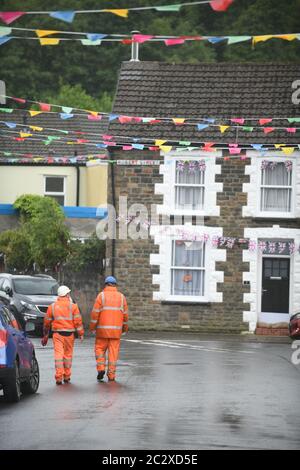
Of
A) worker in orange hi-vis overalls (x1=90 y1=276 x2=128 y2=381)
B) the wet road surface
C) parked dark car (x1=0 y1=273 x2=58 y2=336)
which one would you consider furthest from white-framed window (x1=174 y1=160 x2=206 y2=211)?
worker in orange hi-vis overalls (x1=90 y1=276 x2=128 y2=381)

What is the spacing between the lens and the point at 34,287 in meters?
34.9

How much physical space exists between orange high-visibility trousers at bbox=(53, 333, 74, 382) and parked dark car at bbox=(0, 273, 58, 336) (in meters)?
12.6

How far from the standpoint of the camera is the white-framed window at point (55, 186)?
52.6 metres

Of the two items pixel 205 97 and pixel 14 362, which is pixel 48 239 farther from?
pixel 14 362

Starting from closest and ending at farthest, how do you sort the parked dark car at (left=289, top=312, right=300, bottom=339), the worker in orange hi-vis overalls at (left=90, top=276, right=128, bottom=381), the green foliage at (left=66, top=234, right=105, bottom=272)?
1. the worker in orange hi-vis overalls at (left=90, top=276, right=128, bottom=381)
2. the parked dark car at (left=289, top=312, right=300, bottom=339)
3. the green foliage at (left=66, top=234, right=105, bottom=272)

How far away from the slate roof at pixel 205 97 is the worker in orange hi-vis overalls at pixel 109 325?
17.4 meters

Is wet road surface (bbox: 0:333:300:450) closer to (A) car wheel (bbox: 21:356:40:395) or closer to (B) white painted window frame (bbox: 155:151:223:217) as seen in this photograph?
→ (A) car wheel (bbox: 21:356:40:395)

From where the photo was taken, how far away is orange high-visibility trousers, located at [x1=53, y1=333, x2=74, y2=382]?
65.4 feet

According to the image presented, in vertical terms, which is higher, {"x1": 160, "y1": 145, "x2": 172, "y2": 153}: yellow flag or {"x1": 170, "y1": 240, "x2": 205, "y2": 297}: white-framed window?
{"x1": 160, "y1": 145, "x2": 172, "y2": 153}: yellow flag

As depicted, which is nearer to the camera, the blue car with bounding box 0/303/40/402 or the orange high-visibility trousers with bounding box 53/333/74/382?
the blue car with bounding box 0/303/40/402

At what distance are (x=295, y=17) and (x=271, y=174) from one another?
43.7 meters

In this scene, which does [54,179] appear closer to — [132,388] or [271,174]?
[271,174]

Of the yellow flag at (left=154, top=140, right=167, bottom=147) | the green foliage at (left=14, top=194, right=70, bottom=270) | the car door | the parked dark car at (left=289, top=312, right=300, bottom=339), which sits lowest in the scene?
the parked dark car at (left=289, top=312, right=300, bottom=339)

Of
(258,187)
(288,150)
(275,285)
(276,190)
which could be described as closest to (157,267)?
(275,285)
